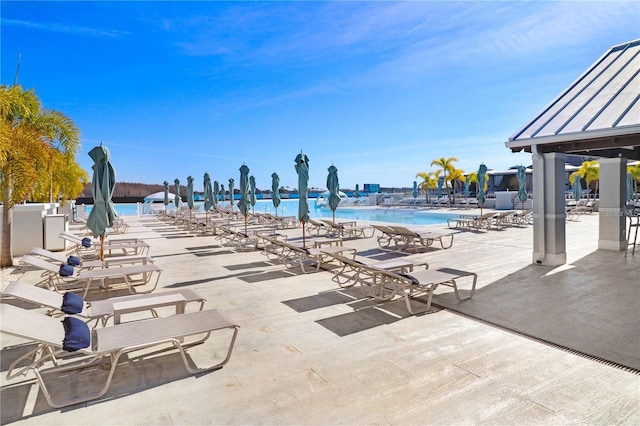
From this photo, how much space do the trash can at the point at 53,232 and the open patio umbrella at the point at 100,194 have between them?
5060 mm

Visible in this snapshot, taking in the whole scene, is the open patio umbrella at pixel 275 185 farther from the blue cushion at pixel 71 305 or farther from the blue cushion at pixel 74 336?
the blue cushion at pixel 74 336

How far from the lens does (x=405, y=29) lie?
10.8 metres

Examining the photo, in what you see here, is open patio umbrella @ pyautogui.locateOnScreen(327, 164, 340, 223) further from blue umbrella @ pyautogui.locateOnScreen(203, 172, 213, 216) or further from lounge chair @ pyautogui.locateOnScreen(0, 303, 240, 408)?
blue umbrella @ pyautogui.locateOnScreen(203, 172, 213, 216)

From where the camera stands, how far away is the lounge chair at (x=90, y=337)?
2850 mm

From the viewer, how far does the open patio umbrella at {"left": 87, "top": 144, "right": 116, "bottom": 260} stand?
650 centimetres

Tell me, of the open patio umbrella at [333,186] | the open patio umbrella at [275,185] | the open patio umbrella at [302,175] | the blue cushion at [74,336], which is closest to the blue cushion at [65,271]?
the blue cushion at [74,336]

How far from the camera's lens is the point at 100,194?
6.54m

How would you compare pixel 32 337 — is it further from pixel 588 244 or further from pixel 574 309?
pixel 588 244

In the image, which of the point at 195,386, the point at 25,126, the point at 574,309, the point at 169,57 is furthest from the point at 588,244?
the point at 169,57

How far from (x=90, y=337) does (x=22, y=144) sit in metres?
6.93

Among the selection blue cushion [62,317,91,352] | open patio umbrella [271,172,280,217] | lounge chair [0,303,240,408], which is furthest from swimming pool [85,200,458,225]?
blue cushion [62,317,91,352]

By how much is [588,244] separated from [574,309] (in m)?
7.24

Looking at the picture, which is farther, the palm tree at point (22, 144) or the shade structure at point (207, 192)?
the shade structure at point (207, 192)

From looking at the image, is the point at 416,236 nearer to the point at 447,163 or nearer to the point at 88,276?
the point at 88,276
